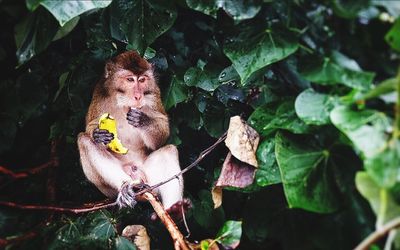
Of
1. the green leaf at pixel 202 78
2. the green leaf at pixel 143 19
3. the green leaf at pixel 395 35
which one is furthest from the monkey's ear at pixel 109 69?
the green leaf at pixel 395 35

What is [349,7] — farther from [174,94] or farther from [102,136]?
[102,136]

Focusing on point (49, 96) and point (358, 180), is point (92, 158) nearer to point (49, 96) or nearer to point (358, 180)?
point (49, 96)

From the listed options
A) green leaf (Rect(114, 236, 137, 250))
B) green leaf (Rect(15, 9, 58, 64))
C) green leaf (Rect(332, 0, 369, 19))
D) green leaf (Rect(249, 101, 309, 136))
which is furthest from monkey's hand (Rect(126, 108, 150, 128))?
green leaf (Rect(332, 0, 369, 19))

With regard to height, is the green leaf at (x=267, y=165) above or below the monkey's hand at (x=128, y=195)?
above

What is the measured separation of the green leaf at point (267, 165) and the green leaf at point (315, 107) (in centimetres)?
33

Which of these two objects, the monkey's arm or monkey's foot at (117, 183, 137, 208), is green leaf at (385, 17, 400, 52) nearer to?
monkey's foot at (117, 183, 137, 208)

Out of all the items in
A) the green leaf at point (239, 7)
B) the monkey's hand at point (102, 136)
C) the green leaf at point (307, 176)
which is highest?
the green leaf at point (239, 7)

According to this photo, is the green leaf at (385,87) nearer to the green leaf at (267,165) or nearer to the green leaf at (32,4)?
the green leaf at (267,165)

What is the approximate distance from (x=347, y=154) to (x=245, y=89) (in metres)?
0.89

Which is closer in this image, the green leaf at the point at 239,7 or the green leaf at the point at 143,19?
the green leaf at the point at 239,7

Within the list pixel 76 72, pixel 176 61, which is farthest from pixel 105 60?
pixel 176 61

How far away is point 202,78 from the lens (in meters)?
2.54

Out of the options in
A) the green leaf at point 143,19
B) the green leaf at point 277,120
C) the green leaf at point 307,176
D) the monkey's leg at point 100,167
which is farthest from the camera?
the monkey's leg at point 100,167

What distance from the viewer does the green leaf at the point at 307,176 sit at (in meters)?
1.73
